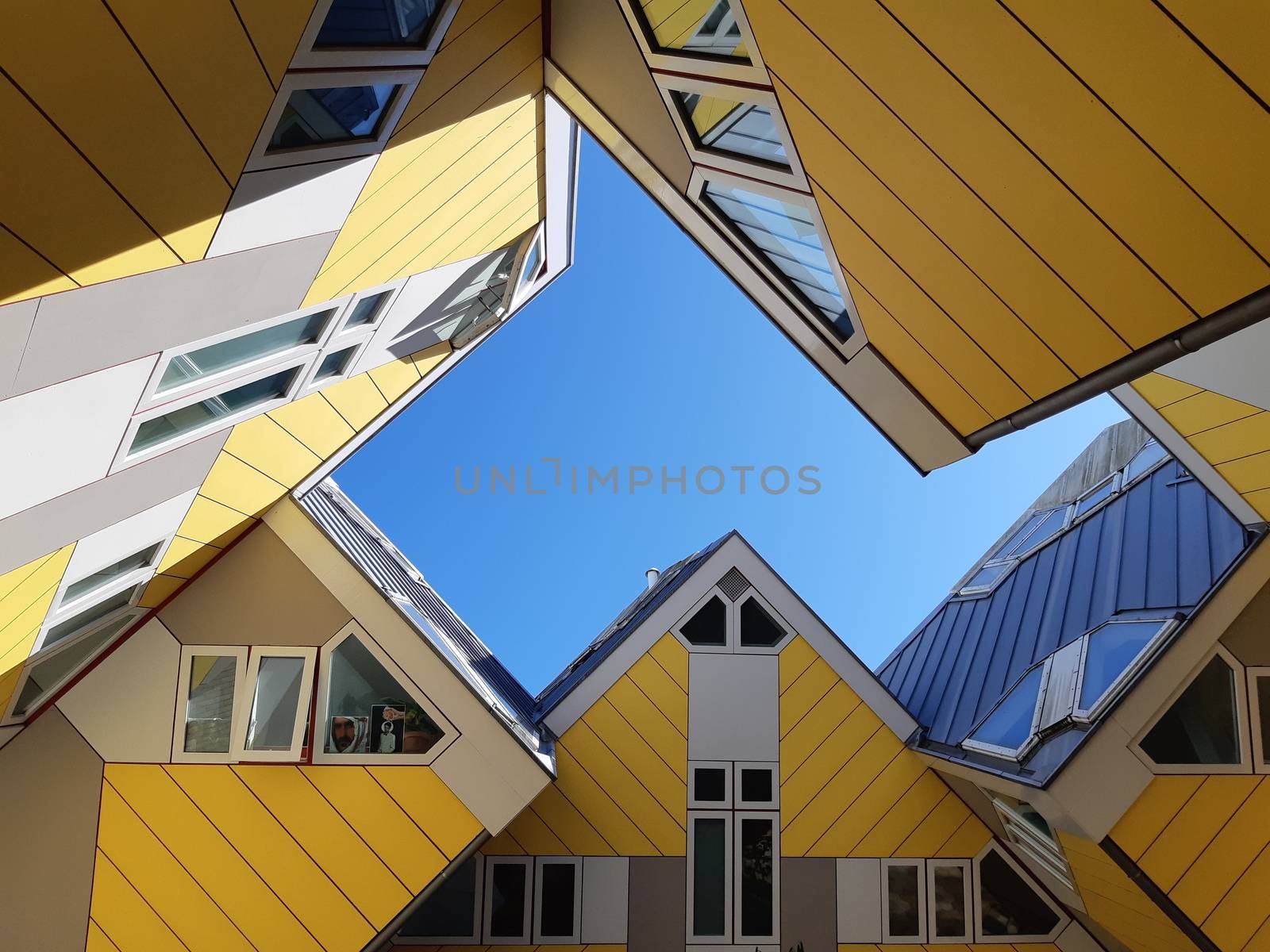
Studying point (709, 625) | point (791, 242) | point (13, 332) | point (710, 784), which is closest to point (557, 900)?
point (710, 784)

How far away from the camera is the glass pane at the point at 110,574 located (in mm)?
5374

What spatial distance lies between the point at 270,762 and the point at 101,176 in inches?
217

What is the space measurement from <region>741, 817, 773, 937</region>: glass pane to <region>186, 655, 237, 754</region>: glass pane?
16.5ft

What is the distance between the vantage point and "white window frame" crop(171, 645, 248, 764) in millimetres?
6711

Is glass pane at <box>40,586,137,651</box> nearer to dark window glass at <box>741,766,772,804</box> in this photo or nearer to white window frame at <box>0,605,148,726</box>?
white window frame at <box>0,605,148,726</box>

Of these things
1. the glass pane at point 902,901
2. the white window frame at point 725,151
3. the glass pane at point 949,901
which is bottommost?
the glass pane at point 949,901

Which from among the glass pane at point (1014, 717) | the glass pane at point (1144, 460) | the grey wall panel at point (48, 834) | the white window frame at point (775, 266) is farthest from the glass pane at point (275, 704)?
the glass pane at point (1144, 460)

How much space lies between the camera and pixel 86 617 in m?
6.04

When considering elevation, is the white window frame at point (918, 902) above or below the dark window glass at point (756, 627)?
below

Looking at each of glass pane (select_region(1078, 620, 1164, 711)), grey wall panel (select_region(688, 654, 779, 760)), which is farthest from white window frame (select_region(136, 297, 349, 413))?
glass pane (select_region(1078, 620, 1164, 711))

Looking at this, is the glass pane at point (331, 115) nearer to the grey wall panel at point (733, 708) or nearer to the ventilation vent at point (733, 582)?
the ventilation vent at point (733, 582)

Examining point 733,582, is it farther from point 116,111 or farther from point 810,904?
point 116,111

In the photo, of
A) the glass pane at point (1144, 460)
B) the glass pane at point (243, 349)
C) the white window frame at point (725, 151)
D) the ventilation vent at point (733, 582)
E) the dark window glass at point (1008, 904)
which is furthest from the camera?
the ventilation vent at point (733, 582)

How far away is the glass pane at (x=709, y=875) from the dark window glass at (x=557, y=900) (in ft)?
4.05
